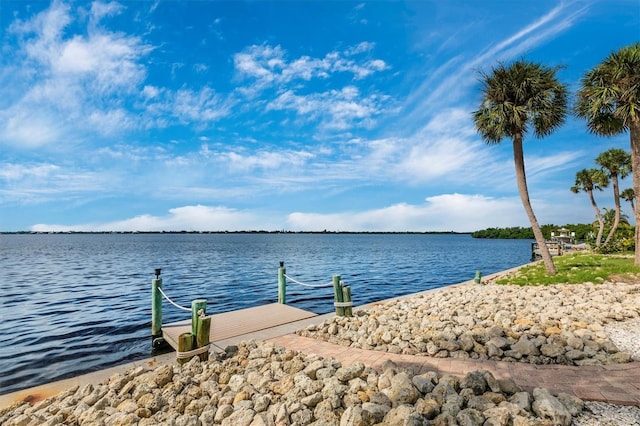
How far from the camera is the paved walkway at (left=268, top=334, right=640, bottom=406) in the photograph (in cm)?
410

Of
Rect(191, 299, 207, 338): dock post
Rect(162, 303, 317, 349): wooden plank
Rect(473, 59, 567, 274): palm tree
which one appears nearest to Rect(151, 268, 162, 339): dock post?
Rect(162, 303, 317, 349): wooden plank

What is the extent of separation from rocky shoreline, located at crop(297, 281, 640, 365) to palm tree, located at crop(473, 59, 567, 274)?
21.4ft

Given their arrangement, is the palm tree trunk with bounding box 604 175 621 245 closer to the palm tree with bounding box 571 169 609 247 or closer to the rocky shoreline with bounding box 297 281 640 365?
the palm tree with bounding box 571 169 609 247

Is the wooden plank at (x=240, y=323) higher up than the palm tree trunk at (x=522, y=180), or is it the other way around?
the palm tree trunk at (x=522, y=180)

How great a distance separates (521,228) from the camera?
156 metres

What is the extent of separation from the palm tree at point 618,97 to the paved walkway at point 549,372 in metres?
13.7

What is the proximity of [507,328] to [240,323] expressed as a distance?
631 centimetres

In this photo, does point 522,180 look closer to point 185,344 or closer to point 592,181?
point 185,344

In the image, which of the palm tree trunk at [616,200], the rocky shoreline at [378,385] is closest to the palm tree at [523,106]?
the rocky shoreline at [378,385]

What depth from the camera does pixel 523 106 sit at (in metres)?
14.4

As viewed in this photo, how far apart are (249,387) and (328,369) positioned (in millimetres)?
1155

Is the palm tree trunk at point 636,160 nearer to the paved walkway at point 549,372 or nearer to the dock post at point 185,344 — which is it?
the paved walkway at point 549,372

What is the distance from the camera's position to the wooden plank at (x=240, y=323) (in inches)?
317

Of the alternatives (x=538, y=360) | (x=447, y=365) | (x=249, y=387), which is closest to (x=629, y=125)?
(x=538, y=360)
